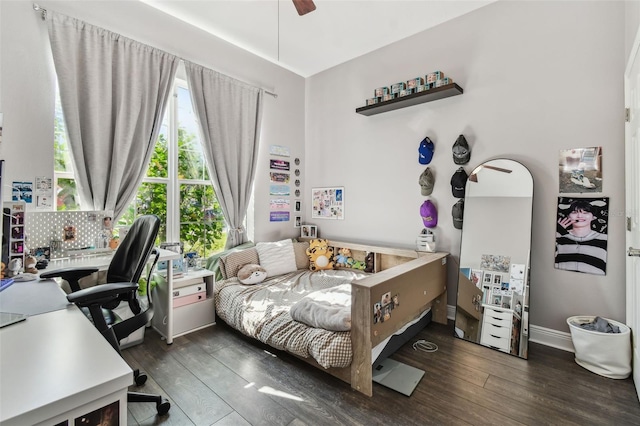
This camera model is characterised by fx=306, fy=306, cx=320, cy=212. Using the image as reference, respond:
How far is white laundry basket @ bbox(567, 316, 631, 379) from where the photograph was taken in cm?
198

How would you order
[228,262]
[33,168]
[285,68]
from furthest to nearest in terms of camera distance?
[285,68]
[228,262]
[33,168]

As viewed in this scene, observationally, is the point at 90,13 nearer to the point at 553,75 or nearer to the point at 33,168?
the point at 33,168

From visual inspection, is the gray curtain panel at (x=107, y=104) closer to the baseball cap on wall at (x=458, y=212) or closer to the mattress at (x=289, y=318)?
the mattress at (x=289, y=318)

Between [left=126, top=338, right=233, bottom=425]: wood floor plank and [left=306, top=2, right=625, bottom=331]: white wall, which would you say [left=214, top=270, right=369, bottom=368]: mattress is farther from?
[left=306, top=2, right=625, bottom=331]: white wall

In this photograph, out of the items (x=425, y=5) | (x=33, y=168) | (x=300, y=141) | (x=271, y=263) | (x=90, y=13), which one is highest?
(x=425, y=5)

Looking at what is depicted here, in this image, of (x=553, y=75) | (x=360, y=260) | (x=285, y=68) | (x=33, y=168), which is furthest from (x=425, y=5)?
(x=33, y=168)

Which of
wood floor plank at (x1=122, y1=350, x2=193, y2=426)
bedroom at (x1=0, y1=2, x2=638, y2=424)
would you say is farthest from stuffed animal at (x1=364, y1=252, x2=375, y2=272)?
wood floor plank at (x1=122, y1=350, x2=193, y2=426)

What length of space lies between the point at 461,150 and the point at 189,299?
275 cm

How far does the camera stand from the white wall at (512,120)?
2215mm

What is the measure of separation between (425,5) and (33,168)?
339 centimetres

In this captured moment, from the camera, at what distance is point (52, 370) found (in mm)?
696

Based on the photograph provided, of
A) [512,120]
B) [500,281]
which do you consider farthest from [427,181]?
[500,281]

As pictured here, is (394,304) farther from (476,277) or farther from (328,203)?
(328,203)

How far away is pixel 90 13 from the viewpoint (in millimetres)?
2416
